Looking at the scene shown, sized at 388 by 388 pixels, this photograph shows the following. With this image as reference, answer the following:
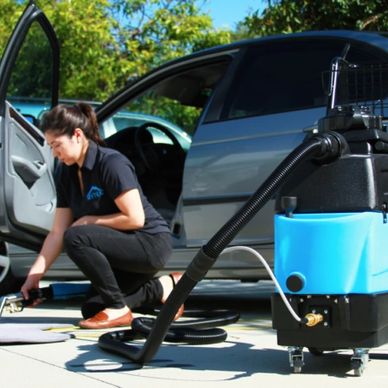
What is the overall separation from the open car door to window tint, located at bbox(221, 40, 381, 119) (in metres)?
1.39

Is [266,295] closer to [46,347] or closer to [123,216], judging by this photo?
[123,216]

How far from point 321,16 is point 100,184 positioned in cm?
649

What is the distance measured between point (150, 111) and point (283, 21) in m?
2.00

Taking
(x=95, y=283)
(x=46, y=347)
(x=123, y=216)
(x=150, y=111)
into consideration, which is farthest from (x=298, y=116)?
(x=150, y=111)

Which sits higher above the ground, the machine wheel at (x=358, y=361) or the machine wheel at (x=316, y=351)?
the machine wheel at (x=316, y=351)

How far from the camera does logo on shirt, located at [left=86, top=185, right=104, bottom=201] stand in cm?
537

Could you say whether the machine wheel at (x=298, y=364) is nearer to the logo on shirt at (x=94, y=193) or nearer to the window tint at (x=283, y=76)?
the logo on shirt at (x=94, y=193)

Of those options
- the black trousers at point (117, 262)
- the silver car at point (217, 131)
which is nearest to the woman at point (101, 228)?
the black trousers at point (117, 262)

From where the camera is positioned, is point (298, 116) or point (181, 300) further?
point (298, 116)

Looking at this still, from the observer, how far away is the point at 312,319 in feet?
11.5

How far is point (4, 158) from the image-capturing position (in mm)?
5840

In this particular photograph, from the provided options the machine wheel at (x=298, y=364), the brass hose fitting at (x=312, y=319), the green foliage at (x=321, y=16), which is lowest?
the machine wheel at (x=298, y=364)

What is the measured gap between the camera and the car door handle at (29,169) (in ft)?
20.3

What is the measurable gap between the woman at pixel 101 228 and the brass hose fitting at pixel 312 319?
1823 millimetres
